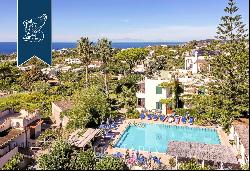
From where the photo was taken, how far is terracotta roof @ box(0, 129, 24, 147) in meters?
23.5

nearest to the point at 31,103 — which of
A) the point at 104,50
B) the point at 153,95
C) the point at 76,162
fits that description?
the point at 104,50

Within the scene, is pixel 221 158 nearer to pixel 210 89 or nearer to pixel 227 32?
pixel 210 89

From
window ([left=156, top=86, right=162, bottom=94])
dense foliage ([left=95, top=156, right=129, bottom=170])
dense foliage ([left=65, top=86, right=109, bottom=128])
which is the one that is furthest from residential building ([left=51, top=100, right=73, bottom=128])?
dense foliage ([left=95, top=156, right=129, bottom=170])

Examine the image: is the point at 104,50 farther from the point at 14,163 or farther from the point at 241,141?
the point at 241,141

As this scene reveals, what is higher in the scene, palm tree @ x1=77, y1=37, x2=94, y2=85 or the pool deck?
palm tree @ x1=77, y1=37, x2=94, y2=85

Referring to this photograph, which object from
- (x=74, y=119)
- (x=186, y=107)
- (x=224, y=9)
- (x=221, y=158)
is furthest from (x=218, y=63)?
(x=74, y=119)

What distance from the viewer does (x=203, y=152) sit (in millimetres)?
20484

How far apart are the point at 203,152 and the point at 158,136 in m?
9.11

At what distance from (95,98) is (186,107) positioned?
11059 millimetres

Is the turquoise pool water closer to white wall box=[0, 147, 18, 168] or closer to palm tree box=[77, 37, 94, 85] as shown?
white wall box=[0, 147, 18, 168]

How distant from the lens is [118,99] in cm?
4162

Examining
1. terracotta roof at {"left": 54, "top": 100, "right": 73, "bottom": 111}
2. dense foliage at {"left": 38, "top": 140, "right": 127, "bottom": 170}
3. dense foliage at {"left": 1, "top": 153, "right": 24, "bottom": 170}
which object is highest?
terracotta roof at {"left": 54, "top": 100, "right": 73, "bottom": 111}

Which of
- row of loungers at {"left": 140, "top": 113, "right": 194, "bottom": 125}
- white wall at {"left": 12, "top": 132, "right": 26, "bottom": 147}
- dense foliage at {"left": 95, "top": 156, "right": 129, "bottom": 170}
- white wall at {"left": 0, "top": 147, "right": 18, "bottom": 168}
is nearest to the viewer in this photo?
dense foliage at {"left": 95, "top": 156, "right": 129, "bottom": 170}

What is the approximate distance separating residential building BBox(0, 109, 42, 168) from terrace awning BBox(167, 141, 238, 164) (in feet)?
38.5
